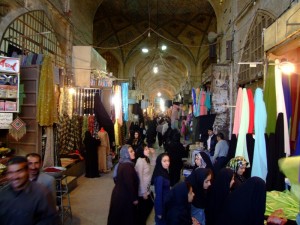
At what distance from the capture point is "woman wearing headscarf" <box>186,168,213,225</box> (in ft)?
11.2

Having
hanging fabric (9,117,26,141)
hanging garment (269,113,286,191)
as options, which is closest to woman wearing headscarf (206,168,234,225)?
hanging garment (269,113,286,191)

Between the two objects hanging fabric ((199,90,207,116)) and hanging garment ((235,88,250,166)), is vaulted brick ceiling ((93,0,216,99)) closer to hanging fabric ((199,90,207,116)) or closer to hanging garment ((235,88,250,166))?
hanging fabric ((199,90,207,116))

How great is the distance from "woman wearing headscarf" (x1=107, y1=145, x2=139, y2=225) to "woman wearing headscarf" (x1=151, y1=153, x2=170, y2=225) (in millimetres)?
300

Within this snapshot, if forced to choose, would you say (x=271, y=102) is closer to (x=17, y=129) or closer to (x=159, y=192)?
(x=159, y=192)

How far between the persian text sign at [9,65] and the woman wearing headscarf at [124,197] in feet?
8.62

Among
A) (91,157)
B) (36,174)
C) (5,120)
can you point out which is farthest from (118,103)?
(36,174)

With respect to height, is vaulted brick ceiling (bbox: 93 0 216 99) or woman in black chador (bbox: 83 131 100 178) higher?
vaulted brick ceiling (bbox: 93 0 216 99)

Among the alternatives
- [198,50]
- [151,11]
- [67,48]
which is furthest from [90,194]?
[198,50]

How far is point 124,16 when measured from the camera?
16.5 m

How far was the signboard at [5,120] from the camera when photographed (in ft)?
17.4

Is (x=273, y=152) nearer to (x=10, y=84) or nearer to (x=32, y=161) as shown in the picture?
(x=32, y=161)

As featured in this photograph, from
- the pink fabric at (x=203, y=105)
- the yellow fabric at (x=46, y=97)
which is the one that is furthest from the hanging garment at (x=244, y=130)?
the pink fabric at (x=203, y=105)

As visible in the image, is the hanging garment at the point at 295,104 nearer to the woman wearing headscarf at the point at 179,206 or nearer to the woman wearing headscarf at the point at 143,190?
the woman wearing headscarf at the point at 179,206

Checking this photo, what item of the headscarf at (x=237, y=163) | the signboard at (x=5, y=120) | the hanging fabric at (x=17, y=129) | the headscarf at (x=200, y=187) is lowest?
the headscarf at (x=200, y=187)
